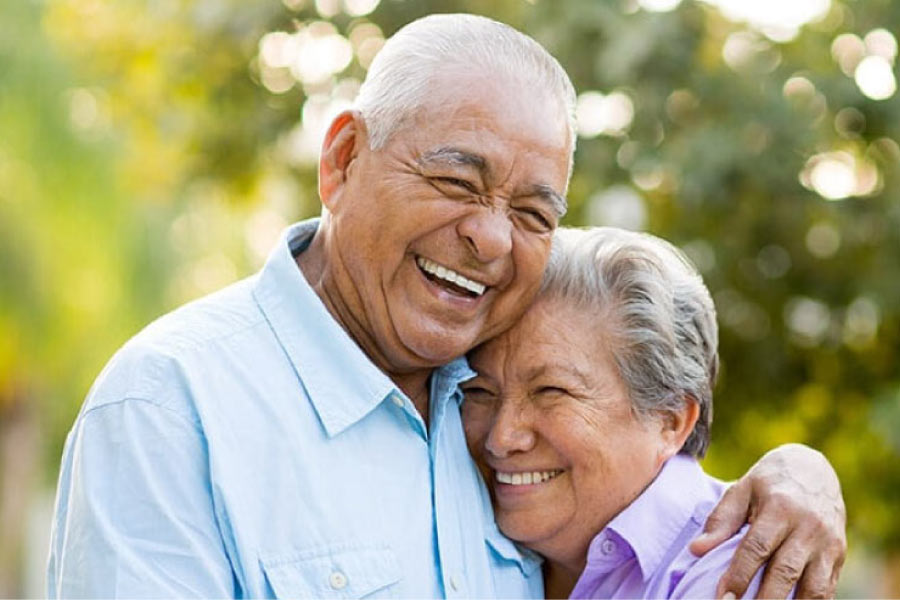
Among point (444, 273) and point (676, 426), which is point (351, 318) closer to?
point (444, 273)

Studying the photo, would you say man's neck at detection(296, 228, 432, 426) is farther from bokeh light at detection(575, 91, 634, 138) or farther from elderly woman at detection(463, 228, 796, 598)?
bokeh light at detection(575, 91, 634, 138)

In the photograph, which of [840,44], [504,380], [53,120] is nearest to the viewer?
[504,380]

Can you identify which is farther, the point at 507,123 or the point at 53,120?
the point at 53,120

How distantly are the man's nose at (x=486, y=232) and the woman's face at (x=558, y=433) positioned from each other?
304 mm

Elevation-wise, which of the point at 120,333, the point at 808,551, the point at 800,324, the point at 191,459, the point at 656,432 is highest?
the point at 191,459

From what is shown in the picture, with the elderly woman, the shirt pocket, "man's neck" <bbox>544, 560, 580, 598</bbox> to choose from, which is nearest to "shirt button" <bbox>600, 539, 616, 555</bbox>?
the elderly woman

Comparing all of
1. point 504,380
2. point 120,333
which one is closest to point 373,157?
point 504,380

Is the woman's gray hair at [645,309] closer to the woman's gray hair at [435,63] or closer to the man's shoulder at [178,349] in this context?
the woman's gray hair at [435,63]

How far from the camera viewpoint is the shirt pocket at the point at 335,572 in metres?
2.30

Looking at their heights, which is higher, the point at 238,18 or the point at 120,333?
the point at 238,18

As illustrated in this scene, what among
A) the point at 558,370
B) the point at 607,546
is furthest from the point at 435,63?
the point at 607,546

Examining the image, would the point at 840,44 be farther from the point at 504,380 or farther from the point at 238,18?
the point at 504,380

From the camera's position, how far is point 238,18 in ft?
17.5

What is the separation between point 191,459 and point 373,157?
0.67m
